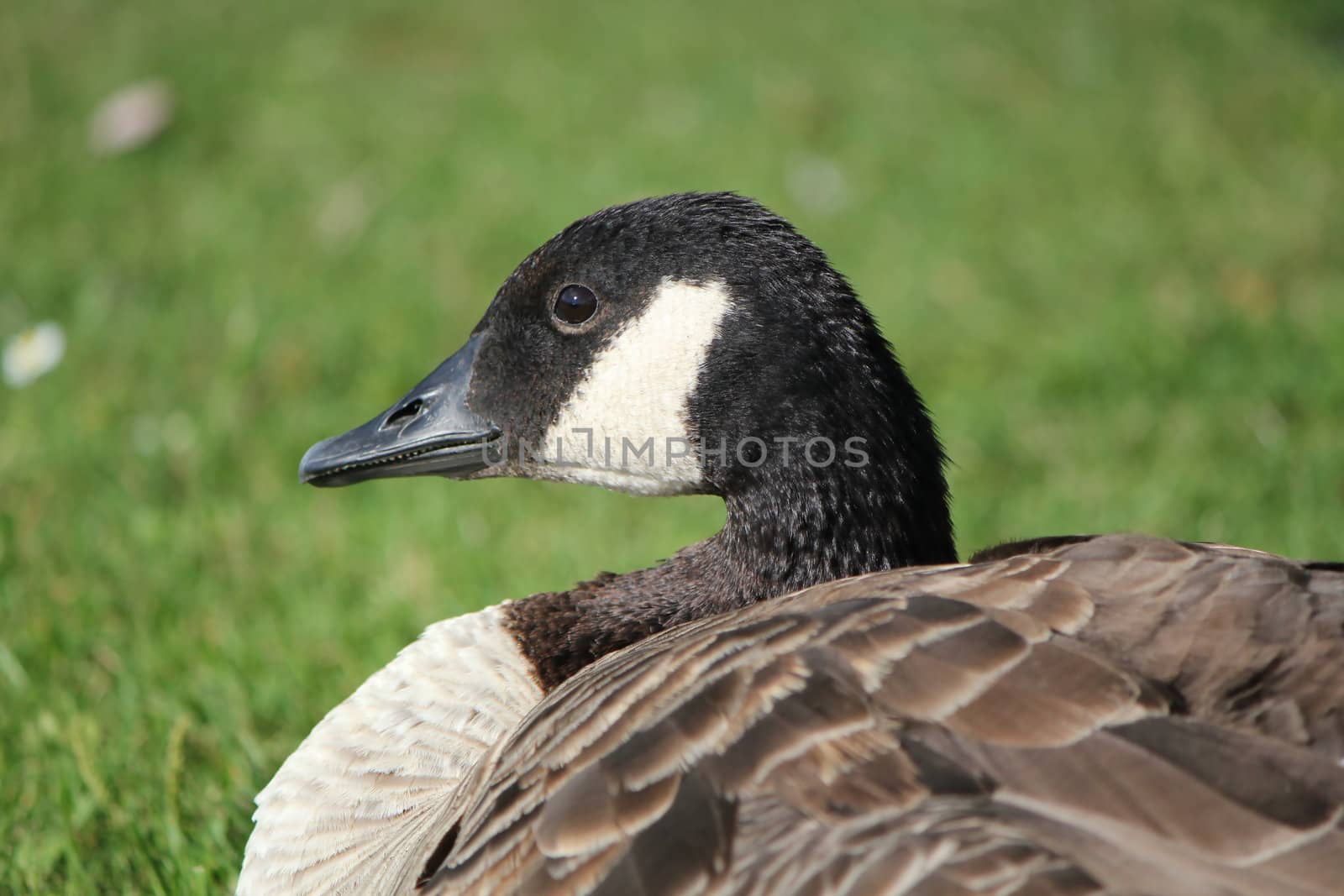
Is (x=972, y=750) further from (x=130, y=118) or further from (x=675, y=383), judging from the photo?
(x=130, y=118)

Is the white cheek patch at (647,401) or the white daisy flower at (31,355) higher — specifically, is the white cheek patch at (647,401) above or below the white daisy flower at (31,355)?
below

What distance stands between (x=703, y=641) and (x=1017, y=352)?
3.95 meters


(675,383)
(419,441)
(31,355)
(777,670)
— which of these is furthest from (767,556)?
(31,355)

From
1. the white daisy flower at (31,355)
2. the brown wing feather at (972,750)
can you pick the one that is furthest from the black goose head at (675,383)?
the white daisy flower at (31,355)

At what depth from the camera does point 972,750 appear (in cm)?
164

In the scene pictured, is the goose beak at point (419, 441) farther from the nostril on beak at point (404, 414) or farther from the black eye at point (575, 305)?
the black eye at point (575, 305)

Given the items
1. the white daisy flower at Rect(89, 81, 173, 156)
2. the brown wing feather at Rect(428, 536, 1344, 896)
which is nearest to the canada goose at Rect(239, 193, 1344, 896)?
the brown wing feather at Rect(428, 536, 1344, 896)

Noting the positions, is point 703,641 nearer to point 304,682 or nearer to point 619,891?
point 619,891

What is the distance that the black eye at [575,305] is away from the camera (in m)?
2.58

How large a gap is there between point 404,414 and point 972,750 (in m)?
1.57

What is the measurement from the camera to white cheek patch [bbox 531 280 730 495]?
97.2 inches

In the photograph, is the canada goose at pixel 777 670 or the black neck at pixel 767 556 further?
the black neck at pixel 767 556

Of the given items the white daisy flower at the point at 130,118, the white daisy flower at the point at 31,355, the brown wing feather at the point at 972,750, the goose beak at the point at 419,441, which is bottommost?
the brown wing feather at the point at 972,750

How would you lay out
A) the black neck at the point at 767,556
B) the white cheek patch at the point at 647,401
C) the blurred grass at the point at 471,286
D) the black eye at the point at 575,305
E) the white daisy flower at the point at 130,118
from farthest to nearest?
the white daisy flower at the point at 130,118 < the blurred grass at the point at 471,286 < the black eye at the point at 575,305 < the white cheek patch at the point at 647,401 < the black neck at the point at 767,556
